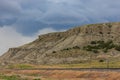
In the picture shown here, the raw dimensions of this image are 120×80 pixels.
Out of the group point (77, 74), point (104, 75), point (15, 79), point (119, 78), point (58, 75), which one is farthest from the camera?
point (58, 75)

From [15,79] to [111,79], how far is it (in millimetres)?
25745

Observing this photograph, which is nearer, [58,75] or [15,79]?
[15,79]

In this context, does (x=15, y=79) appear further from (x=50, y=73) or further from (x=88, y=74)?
(x=50, y=73)

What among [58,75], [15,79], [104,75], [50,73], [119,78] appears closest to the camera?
[119,78]

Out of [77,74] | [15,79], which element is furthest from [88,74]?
[15,79]

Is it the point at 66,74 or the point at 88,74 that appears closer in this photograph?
the point at 88,74

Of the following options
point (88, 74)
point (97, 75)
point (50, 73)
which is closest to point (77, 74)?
point (88, 74)

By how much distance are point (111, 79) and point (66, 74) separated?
28.5m

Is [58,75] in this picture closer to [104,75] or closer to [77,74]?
[77,74]

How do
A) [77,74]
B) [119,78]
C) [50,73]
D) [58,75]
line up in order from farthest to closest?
[50,73], [58,75], [77,74], [119,78]

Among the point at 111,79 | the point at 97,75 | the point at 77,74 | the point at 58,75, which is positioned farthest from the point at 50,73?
the point at 111,79

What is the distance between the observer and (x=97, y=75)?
87062 mm

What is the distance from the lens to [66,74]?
104000 mm

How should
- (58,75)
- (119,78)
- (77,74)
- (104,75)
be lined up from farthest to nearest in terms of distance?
1. (58,75)
2. (77,74)
3. (104,75)
4. (119,78)
